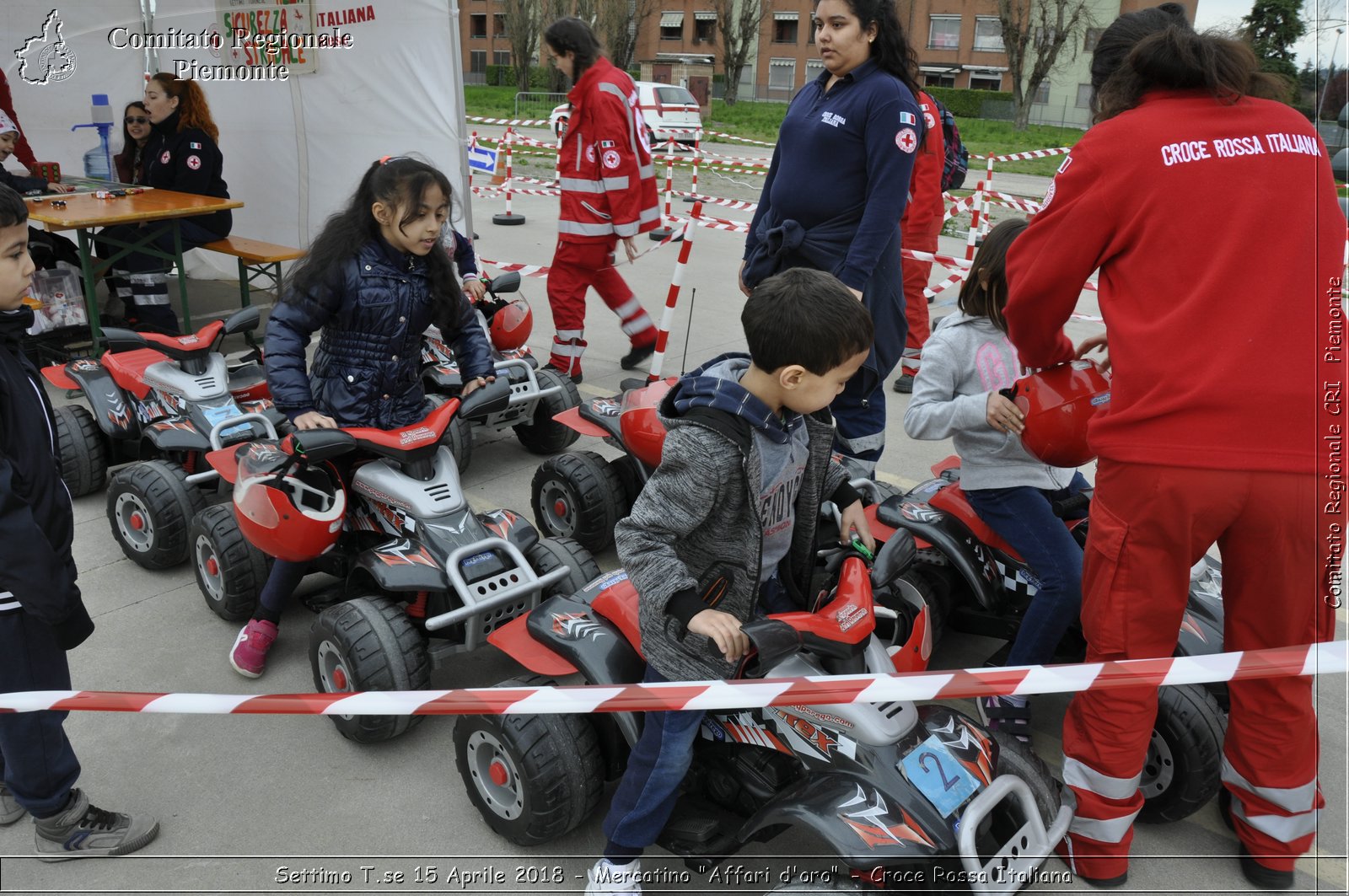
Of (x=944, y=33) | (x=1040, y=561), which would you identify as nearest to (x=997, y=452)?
(x=1040, y=561)

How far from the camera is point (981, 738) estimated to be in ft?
7.76

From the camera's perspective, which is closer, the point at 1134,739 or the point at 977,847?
the point at 977,847

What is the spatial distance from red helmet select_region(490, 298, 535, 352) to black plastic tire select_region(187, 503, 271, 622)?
2.08 m

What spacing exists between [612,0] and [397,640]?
4894cm

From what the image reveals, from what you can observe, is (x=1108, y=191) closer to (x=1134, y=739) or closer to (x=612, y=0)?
(x=1134, y=739)

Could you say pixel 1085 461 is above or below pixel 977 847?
above

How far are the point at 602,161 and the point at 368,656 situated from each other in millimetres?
4048

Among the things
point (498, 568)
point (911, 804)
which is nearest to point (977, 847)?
point (911, 804)

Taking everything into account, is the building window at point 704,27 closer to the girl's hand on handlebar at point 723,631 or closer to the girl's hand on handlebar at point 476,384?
the girl's hand on handlebar at point 476,384

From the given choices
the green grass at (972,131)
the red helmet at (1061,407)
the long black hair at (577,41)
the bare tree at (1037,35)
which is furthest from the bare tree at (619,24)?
the red helmet at (1061,407)

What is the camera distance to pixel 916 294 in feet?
22.6

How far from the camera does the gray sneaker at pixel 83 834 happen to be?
272 cm

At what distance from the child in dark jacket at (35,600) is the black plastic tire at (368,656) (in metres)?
0.61

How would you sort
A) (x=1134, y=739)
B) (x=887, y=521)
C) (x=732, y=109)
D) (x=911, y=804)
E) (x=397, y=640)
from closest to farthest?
(x=911, y=804) → (x=1134, y=739) → (x=397, y=640) → (x=887, y=521) → (x=732, y=109)
